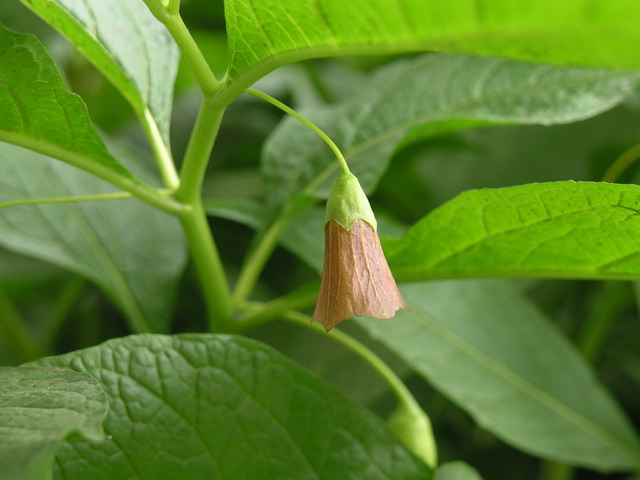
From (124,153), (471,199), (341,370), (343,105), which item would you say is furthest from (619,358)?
(124,153)

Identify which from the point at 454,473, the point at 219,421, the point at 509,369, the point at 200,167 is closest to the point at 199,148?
the point at 200,167

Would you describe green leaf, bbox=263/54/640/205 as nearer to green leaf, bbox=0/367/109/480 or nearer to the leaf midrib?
the leaf midrib

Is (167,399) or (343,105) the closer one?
(167,399)

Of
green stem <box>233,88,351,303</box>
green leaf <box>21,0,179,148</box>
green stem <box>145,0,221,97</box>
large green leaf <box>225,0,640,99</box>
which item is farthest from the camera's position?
green stem <box>233,88,351,303</box>

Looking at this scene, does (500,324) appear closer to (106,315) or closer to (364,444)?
(364,444)

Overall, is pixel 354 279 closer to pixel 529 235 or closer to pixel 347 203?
pixel 347 203

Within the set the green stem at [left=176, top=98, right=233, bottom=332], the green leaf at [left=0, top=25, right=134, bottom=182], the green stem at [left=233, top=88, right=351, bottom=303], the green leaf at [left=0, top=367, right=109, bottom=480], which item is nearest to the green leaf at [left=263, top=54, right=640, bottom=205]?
the green stem at [left=233, top=88, right=351, bottom=303]
